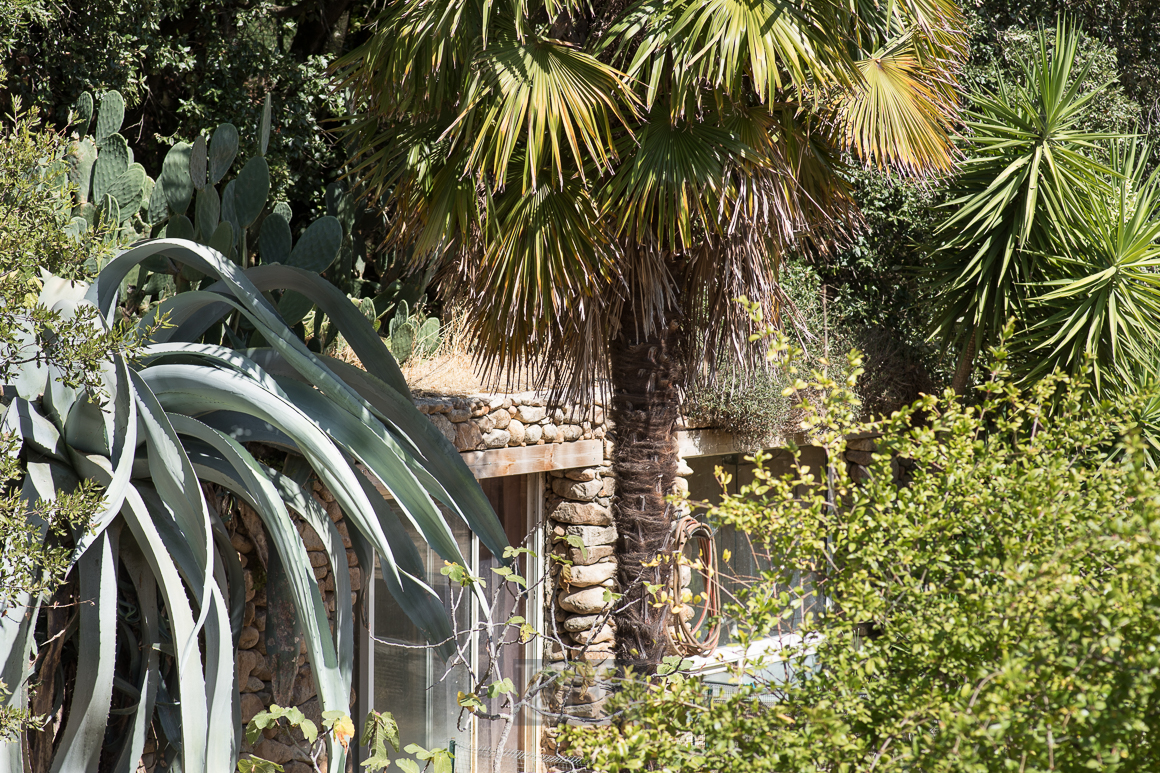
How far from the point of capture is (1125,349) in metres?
Answer: 6.88

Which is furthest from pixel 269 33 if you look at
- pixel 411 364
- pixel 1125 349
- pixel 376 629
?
pixel 1125 349

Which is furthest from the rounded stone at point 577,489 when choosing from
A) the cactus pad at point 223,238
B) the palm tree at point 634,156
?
the cactus pad at point 223,238

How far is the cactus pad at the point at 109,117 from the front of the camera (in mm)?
4914

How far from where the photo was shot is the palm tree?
12.8 ft

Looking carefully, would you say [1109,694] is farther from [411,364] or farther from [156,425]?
[411,364]

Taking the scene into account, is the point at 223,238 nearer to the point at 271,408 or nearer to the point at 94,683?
the point at 271,408

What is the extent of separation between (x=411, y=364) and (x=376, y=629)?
2101 mm

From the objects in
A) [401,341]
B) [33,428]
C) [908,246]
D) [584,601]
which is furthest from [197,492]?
[908,246]

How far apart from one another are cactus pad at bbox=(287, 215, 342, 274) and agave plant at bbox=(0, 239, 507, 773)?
0.49m

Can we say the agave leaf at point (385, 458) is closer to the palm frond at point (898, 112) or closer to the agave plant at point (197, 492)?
the agave plant at point (197, 492)

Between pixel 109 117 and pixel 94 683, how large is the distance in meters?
3.04

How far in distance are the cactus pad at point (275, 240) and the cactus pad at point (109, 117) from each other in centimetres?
95

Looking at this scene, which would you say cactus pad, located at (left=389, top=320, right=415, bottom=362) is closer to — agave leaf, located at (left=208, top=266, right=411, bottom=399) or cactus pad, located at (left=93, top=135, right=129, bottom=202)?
cactus pad, located at (left=93, top=135, right=129, bottom=202)

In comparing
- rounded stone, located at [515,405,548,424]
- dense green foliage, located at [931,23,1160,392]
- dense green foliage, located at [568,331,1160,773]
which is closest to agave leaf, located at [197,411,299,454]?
dense green foliage, located at [568,331,1160,773]
